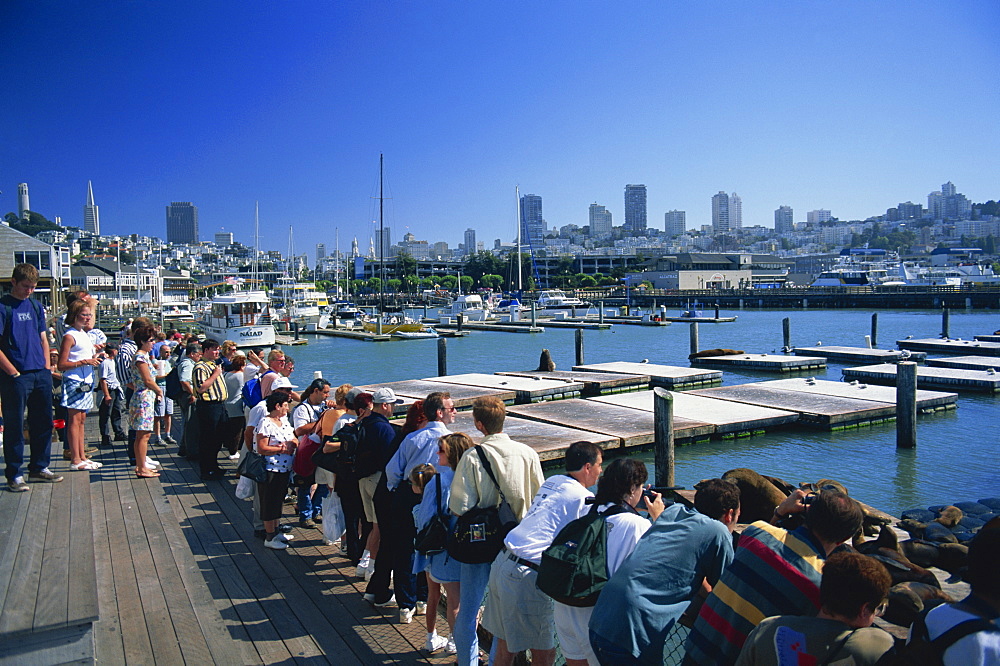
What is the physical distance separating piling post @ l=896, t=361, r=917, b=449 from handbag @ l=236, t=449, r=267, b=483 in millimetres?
11793

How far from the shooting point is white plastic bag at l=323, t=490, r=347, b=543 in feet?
17.3

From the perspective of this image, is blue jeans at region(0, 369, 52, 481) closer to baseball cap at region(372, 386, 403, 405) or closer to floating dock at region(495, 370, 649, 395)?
baseball cap at region(372, 386, 403, 405)

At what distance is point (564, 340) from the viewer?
44.9 metres

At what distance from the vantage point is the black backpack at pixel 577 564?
2943 millimetres

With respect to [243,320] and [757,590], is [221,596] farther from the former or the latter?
[243,320]

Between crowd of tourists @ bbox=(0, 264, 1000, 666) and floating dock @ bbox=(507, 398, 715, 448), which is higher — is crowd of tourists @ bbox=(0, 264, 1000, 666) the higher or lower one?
the higher one

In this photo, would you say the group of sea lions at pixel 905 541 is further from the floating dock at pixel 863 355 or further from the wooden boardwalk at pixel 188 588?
the floating dock at pixel 863 355

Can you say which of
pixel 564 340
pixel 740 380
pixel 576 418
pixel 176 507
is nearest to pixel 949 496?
pixel 576 418

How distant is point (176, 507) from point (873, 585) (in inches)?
231

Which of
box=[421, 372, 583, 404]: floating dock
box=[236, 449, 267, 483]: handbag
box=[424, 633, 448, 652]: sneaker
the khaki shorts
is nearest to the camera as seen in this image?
box=[424, 633, 448, 652]: sneaker

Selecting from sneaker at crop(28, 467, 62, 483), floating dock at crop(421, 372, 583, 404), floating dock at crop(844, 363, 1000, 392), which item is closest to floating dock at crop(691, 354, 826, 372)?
floating dock at crop(844, 363, 1000, 392)

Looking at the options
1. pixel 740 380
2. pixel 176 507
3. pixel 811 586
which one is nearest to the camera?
pixel 811 586

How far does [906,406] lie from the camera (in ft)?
42.4

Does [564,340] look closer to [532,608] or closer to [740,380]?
[740,380]
